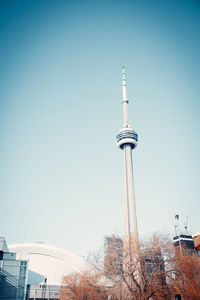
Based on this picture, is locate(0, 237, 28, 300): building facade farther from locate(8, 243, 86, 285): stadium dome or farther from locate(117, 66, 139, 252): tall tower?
locate(8, 243, 86, 285): stadium dome

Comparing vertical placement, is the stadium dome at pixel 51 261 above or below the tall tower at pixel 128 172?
below

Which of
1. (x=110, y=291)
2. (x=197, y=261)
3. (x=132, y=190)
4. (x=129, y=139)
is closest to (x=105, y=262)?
(x=110, y=291)

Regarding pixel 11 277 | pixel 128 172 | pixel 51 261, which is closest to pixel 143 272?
pixel 11 277

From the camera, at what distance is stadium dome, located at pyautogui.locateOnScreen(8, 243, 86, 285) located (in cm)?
8056

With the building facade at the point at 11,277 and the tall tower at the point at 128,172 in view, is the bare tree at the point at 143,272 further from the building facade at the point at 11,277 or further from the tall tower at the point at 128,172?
the tall tower at the point at 128,172

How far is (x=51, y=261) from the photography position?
82.6m

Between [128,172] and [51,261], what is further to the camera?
[51,261]

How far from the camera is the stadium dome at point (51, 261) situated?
264ft

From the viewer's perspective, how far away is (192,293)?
90.1 feet

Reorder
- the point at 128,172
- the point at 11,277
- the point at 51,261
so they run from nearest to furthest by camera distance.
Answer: the point at 11,277, the point at 128,172, the point at 51,261

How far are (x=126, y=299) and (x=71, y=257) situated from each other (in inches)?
2614

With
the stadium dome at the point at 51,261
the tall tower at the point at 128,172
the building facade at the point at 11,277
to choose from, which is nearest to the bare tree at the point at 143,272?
the building facade at the point at 11,277

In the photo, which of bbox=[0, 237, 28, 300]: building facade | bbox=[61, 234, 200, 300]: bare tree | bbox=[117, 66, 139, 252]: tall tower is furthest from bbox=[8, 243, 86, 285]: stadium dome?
bbox=[61, 234, 200, 300]: bare tree

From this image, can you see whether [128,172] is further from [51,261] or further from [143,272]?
[143,272]
